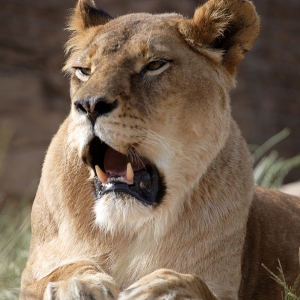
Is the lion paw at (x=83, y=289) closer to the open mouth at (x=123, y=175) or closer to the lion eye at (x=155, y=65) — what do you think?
the open mouth at (x=123, y=175)

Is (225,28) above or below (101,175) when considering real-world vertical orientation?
above

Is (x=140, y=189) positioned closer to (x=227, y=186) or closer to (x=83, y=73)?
(x=227, y=186)

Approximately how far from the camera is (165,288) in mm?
2191

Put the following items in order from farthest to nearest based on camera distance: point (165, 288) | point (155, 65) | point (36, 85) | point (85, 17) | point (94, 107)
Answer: point (36, 85)
point (85, 17)
point (155, 65)
point (94, 107)
point (165, 288)

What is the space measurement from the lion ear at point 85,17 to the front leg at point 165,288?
1.16 meters

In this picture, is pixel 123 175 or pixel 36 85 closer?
pixel 123 175

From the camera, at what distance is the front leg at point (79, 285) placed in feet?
7.22

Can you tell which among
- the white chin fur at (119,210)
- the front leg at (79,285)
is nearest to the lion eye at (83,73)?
the white chin fur at (119,210)

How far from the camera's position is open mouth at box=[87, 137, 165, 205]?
245 cm

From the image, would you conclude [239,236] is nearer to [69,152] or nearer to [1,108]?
[69,152]

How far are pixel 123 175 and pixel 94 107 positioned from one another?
279mm

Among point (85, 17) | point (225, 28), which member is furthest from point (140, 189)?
point (85, 17)

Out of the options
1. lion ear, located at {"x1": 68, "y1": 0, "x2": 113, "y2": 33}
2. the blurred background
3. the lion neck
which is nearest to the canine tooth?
the lion neck

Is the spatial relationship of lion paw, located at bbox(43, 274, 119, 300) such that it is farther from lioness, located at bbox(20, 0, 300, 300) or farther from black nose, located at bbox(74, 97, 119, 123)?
black nose, located at bbox(74, 97, 119, 123)
